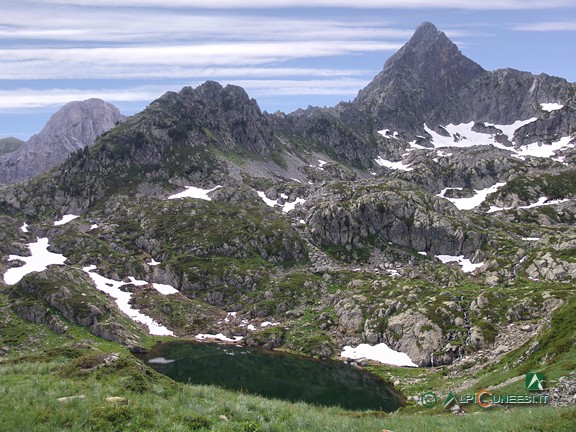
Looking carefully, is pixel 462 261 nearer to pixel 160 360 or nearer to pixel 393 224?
pixel 393 224

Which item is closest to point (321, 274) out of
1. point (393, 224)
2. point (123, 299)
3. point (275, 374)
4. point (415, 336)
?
point (393, 224)

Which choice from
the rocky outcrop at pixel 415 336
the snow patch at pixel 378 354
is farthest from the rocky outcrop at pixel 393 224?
the snow patch at pixel 378 354

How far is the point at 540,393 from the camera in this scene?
36031mm

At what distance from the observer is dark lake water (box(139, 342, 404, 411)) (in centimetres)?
7612

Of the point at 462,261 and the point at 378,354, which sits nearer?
the point at 378,354

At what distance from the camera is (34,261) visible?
15275 cm

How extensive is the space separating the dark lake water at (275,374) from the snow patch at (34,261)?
209 feet

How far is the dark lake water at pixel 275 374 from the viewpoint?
250 feet

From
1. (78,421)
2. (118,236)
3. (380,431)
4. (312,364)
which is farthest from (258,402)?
(118,236)

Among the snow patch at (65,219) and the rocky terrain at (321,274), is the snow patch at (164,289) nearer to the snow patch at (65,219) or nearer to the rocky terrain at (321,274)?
the rocky terrain at (321,274)

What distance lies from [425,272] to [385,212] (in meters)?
39.1

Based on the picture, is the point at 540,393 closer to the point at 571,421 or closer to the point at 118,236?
the point at 571,421

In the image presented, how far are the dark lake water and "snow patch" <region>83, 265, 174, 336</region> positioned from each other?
36.3 feet

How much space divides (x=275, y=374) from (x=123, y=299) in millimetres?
62674
